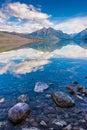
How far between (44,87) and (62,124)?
8878 millimetres

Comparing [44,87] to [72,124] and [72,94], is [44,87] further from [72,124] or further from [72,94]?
[72,124]

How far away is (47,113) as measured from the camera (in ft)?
51.4

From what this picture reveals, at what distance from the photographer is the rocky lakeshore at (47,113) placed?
13.5m

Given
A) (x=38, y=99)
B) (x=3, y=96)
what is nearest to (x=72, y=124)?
(x=38, y=99)

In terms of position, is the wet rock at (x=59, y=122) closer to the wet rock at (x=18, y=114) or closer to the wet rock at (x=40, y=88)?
the wet rock at (x=18, y=114)

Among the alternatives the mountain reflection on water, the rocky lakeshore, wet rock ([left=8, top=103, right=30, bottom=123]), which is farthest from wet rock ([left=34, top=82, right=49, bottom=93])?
the mountain reflection on water

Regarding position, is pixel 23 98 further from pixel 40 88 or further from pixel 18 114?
pixel 18 114

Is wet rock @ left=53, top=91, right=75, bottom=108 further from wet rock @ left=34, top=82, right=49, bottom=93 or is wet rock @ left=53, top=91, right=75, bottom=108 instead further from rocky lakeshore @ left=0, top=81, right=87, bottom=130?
wet rock @ left=34, top=82, right=49, bottom=93

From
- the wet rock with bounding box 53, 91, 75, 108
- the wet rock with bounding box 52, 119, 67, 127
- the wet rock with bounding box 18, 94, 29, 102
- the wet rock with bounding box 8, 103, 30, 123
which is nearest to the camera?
the wet rock with bounding box 52, 119, 67, 127

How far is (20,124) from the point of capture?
13.8 metres

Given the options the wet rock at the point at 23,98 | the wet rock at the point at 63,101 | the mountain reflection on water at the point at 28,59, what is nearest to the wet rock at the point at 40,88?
the wet rock at the point at 23,98

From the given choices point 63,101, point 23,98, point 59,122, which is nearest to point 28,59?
point 23,98

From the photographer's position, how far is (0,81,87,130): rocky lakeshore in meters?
13.5

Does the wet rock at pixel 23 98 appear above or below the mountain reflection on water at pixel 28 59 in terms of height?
above
